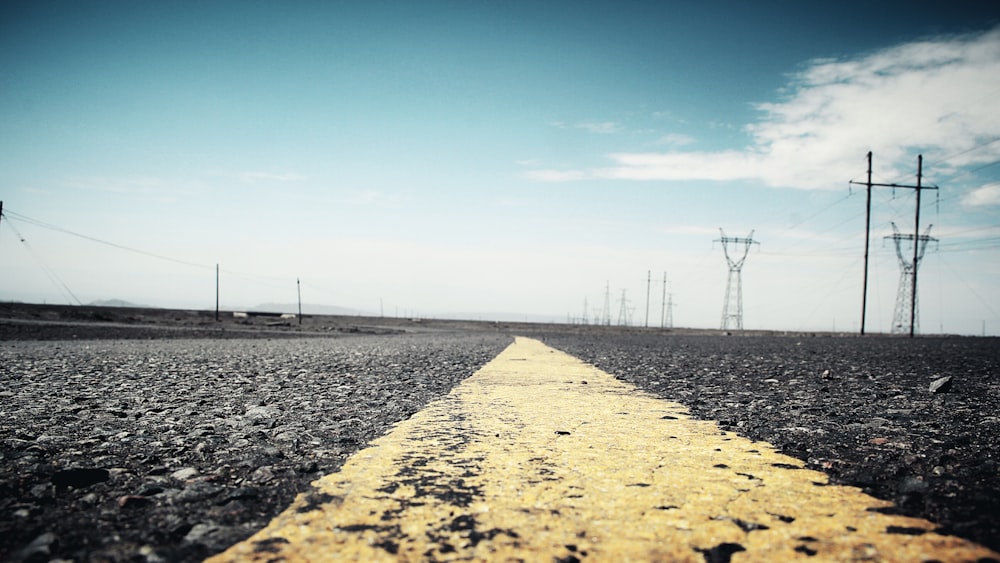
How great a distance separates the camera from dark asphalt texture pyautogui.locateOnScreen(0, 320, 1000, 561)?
1.58 meters

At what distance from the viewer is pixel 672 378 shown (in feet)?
20.2

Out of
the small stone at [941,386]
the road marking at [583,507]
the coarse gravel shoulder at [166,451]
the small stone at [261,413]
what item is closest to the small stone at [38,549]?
the coarse gravel shoulder at [166,451]

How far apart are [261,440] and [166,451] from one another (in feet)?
1.43

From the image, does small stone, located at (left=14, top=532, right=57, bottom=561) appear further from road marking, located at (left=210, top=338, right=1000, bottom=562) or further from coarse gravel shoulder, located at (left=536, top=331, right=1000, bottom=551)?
coarse gravel shoulder, located at (left=536, top=331, right=1000, bottom=551)

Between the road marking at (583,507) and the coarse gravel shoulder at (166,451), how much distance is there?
0.81ft

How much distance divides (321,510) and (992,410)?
16.1 ft

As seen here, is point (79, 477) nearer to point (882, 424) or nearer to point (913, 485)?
point (913, 485)

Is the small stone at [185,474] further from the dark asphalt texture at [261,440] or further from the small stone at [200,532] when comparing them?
the small stone at [200,532]

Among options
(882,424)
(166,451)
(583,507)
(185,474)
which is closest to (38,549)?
(185,474)

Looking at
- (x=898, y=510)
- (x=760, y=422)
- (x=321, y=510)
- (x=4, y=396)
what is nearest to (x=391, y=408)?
(x=321, y=510)

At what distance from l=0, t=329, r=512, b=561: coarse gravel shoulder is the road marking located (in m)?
0.25

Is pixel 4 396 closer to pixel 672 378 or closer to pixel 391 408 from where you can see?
pixel 391 408

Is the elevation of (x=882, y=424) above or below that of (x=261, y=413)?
above

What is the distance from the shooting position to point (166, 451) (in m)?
2.55
